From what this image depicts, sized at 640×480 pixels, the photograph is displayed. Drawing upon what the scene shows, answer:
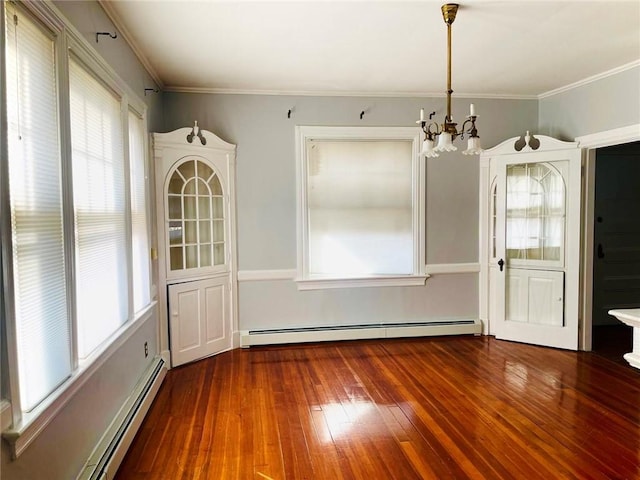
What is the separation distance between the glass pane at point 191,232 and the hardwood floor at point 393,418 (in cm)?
121

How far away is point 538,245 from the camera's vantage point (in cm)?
454

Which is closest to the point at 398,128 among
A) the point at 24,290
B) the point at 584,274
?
the point at 584,274

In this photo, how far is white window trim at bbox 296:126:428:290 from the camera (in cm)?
451

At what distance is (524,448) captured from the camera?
252 centimetres

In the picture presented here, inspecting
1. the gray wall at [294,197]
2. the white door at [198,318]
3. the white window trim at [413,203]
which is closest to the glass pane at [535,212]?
the gray wall at [294,197]

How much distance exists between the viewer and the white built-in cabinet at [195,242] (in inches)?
152

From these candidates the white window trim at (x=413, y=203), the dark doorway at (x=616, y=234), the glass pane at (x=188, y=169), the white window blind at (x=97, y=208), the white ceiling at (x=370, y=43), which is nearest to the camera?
the white window blind at (x=97, y=208)

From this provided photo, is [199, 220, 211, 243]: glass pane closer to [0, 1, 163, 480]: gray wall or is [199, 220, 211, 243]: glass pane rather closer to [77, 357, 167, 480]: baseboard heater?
[0, 1, 163, 480]: gray wall

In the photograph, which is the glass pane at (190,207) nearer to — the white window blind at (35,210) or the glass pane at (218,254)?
the glass pane at (218,254)

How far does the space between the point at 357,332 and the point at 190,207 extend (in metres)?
2.23

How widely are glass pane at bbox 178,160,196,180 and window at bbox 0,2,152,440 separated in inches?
47.1

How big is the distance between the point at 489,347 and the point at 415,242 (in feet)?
4.47

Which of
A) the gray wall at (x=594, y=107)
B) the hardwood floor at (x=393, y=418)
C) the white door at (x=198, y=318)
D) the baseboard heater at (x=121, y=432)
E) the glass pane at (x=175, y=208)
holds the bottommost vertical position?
the hardwood floor at (x=393, y=418)

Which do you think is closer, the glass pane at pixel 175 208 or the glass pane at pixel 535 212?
the glass pane at pixel 175 208
